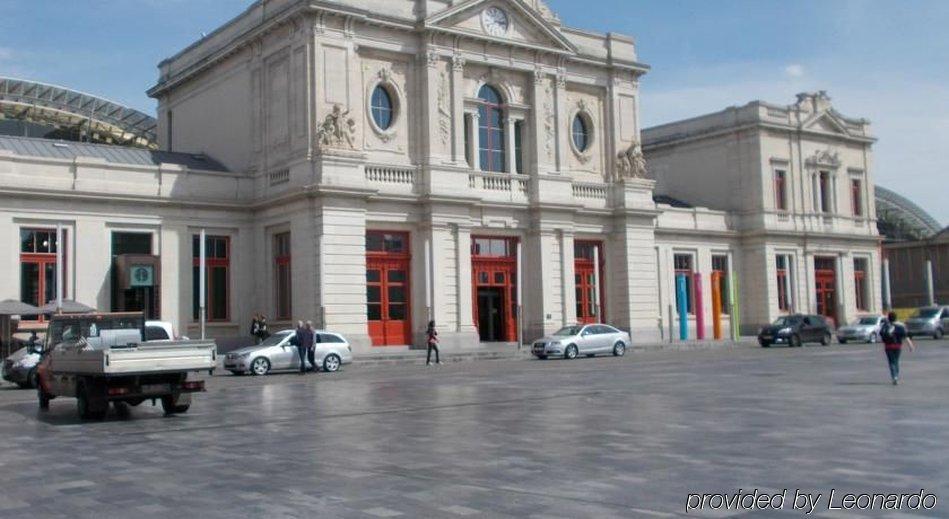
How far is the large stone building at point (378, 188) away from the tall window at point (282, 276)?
0.31 ft

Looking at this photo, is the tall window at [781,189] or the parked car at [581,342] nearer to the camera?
the parked car at [581,342]

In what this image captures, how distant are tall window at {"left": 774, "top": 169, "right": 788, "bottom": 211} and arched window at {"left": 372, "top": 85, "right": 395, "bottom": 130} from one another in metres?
27.5

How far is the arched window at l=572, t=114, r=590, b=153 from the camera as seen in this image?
1983 inches

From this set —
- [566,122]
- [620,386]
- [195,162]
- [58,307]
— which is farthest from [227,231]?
[620,386]

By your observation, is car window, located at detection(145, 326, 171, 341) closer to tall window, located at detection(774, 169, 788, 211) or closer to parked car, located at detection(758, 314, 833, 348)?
parked car, located at detection(758, 314, 833, 348)

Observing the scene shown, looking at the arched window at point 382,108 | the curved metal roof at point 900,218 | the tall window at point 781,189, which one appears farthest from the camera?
the curved metal roof at point 900,218

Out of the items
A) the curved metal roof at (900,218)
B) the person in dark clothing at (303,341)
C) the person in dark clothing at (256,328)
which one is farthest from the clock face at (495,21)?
the curved metal roof at (900,218)

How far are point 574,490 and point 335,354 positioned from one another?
83.4 ft

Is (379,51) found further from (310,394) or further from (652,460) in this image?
(652,460)

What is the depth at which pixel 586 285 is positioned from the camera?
163 ft

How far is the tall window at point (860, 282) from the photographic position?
65.5m

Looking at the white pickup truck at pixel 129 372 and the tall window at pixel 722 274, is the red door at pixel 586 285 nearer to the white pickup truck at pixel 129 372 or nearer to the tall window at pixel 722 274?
the tall window at pixel 722 274

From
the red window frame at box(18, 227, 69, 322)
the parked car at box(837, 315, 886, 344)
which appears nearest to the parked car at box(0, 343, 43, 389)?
the red window frame at box(18, 227, 69, 322)

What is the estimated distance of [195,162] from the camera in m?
46.8
